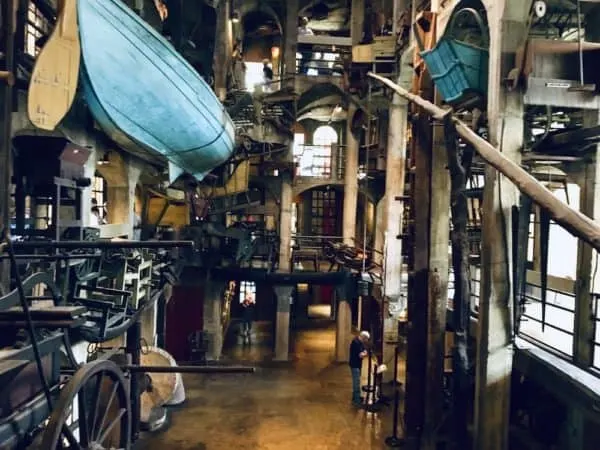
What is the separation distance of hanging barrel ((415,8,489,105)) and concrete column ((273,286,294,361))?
9181mm

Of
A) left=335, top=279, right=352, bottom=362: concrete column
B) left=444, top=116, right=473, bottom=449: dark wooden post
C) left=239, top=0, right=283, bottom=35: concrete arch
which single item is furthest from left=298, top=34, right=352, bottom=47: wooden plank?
left=444, top=116, right=473, bottom=449: dark wooden post

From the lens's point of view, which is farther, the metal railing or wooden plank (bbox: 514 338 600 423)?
the metal railing

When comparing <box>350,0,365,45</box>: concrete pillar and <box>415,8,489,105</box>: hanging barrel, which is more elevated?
<box>350,0,365,45</box>: concrete pillar

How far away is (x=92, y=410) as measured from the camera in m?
3.95

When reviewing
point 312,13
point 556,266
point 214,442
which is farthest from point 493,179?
point 312,13

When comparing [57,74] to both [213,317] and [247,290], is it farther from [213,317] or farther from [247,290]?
[247,290]

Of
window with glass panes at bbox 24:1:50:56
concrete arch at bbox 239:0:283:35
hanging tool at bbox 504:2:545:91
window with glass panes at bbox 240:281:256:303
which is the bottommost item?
window with glass panes at bbox 240:281:256:303

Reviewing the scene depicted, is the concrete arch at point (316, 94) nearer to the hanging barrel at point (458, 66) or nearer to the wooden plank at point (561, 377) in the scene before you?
the hanging barrel at point (458, 66)

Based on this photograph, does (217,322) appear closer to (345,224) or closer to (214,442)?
(345,224)

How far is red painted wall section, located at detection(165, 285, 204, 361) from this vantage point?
49.0ft

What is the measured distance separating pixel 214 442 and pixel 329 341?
8.60 meters

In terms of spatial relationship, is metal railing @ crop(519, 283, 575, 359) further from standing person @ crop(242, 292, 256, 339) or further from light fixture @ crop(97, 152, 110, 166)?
standing person @ crop(242, 292, 256, 339)

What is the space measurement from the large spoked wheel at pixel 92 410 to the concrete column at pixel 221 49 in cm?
1010

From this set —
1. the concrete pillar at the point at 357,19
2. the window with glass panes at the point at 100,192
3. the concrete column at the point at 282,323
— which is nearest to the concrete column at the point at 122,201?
the window with glass panes at the point at 100,192
